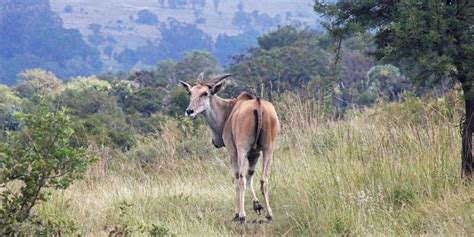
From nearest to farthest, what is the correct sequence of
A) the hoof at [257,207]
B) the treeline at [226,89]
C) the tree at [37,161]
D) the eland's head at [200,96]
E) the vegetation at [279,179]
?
1. the tree at [37,161]
2. the vegetation at [279,179]
3. the hoof at [257,207]
4. the eland's head at [200,96]
5. the treeline at [226,89]

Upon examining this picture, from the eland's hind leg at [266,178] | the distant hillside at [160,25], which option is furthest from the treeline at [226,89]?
the distant hillside at [160,25]

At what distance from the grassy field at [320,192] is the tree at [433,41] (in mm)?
680

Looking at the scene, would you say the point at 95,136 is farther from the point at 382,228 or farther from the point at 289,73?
the point at 289,73

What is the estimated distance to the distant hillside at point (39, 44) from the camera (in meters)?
114

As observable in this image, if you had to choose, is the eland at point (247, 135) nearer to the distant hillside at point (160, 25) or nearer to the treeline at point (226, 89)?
the treeline at point (226, 89)

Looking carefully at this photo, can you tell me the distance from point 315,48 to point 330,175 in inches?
1403

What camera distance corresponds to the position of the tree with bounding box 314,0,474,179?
22.1ft

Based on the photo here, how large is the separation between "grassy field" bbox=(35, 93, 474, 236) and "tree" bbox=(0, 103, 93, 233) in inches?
28.0

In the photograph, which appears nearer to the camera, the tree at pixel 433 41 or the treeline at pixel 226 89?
the tree at pixel 433 41

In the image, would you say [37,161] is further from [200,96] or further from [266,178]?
[200,96]

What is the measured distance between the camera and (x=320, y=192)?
7840mm

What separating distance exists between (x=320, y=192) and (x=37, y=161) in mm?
2935

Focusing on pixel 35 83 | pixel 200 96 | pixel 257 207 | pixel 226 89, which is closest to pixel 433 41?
pixel 257 207

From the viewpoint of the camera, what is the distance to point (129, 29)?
15600cm
